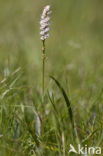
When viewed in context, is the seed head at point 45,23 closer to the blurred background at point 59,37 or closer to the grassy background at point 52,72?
the grassy background at point 52,72

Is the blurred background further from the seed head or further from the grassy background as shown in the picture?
the seed head

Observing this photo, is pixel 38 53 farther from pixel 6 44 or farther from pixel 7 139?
pixel 7 139

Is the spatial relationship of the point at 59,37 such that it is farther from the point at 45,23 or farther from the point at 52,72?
the point at 45,23

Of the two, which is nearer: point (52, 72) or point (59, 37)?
point (52, 72)

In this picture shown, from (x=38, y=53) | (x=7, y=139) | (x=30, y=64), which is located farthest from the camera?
(x=38, y=53)

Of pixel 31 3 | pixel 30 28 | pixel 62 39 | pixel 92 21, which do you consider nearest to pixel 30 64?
pixel 62 39

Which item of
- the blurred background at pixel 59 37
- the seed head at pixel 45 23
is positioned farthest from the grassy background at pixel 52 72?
the seed head at pixel 45 23

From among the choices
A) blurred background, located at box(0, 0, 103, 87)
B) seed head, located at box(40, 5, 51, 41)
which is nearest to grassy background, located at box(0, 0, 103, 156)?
blurred background, located at box(0, 0, 103, 87)

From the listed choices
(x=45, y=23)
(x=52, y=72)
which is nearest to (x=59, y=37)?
(x=52, y=72)
